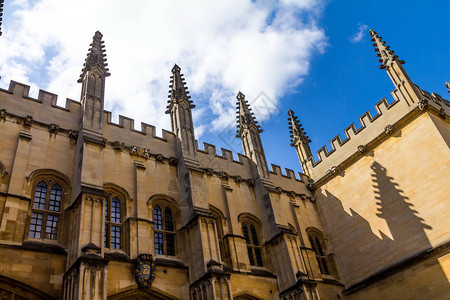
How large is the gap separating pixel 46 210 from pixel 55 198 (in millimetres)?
600

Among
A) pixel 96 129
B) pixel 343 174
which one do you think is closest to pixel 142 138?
→ pixel 96 129

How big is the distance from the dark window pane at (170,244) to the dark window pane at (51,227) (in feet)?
13.0

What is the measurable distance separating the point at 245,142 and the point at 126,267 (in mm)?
10048

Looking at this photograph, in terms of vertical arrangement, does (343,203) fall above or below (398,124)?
below

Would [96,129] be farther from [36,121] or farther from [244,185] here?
[244,185]

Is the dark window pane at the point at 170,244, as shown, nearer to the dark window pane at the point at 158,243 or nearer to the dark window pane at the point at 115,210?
the dark window pane at the point at 158,243

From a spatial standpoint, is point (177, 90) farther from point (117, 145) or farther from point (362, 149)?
point (362, 149)

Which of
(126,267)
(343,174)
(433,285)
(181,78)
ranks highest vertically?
(181,78)

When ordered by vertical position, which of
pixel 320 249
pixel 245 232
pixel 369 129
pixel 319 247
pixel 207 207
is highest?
pixel 369 129

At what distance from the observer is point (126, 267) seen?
1234 centimetres

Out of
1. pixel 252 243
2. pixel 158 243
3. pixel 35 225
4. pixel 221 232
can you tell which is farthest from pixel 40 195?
pixel 252 243

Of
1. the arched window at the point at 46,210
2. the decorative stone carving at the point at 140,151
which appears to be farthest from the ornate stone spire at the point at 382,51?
the arched window at the point at 46,210

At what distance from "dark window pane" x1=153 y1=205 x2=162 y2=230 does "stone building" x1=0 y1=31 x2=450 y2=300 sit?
0.04 metres

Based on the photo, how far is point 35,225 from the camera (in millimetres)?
11914
